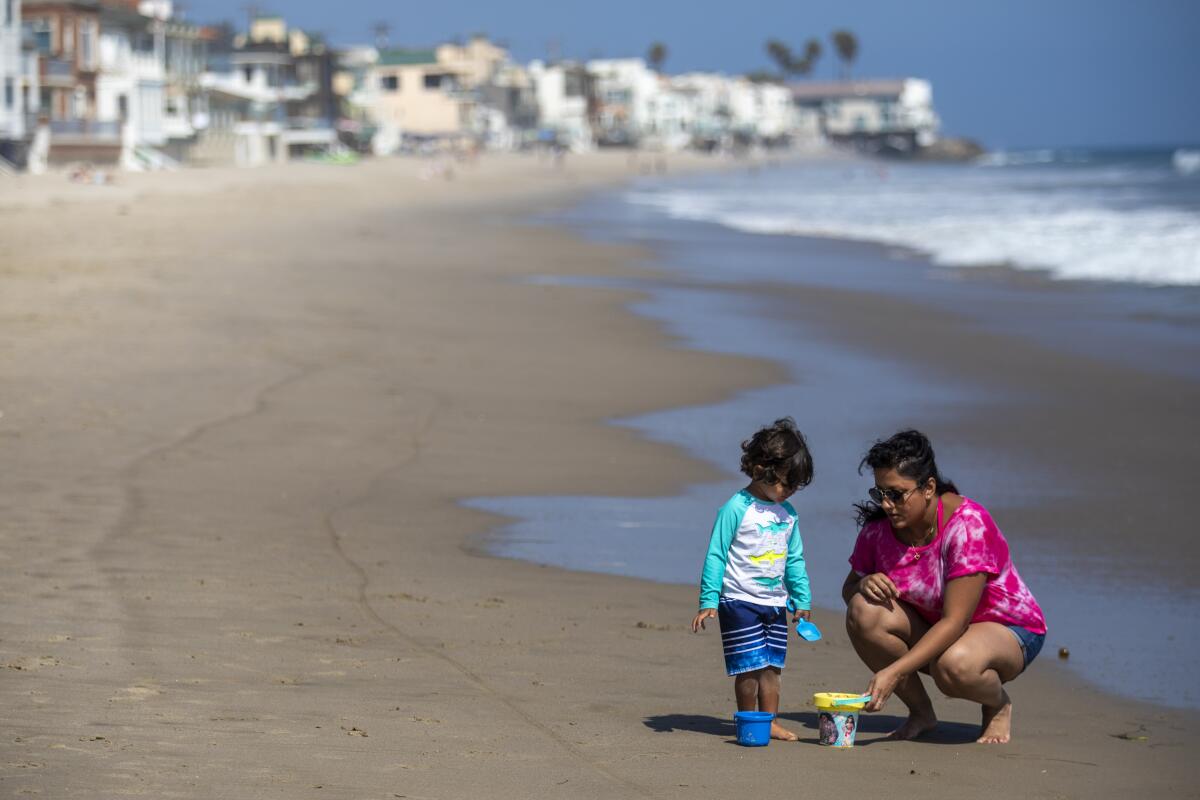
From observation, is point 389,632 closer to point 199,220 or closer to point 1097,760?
point 1097,760

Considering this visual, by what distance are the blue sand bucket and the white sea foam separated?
18.4m

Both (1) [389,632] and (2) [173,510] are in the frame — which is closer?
(1) [389,632]

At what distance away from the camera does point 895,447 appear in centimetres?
451

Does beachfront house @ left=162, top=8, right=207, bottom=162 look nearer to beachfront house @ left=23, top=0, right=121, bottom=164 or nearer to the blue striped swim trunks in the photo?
beachfront house @ left=23, top=0, right=121, bottom=164

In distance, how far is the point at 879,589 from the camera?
15.5ft

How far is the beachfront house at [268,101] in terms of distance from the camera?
7531 cm

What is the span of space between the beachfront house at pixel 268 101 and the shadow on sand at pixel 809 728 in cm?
6554

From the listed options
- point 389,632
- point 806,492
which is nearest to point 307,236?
point 806,492

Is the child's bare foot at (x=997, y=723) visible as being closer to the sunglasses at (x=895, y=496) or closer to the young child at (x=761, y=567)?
the young child at (x=761, y=567)

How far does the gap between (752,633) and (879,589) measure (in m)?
0.39

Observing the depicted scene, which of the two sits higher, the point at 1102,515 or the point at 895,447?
the point at 895,447

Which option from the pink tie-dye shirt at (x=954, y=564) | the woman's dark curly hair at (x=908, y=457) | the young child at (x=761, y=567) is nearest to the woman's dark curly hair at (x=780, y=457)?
the young child at (x=761, y=567)

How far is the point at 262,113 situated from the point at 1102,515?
7716 cm

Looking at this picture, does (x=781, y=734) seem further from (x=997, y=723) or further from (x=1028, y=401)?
(x=1028, y=401)
